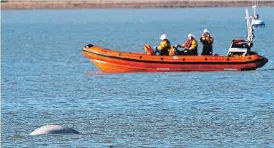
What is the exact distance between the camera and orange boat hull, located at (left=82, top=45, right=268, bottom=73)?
37.9 meters

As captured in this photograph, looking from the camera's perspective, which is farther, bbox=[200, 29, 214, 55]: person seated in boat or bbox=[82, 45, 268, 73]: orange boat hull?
bbox=[200, 29, 214, 55]: person seated in boat

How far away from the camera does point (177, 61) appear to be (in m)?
37.9

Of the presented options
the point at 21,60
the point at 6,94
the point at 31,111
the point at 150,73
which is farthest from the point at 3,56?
the point at 31,111

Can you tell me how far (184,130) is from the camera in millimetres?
25734

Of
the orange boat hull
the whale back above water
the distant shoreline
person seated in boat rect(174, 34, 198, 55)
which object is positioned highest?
the whale back above water

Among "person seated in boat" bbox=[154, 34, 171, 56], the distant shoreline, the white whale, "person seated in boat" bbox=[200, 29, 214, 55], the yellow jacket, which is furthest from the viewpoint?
the distant shoreline

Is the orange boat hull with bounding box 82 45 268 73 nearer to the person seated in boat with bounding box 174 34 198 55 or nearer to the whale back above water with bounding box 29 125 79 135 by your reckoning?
the person seated in boat with bounding box 174 34 198 55

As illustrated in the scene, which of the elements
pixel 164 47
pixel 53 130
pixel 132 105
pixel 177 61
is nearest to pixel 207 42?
pixel 177 61

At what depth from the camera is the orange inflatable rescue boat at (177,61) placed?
37938mm

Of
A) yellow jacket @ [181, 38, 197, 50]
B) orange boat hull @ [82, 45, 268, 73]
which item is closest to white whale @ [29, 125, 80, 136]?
orange boat hull @ [82, 45, 268, 73]

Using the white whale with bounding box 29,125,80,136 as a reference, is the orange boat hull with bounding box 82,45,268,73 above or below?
below

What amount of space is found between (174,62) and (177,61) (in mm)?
129

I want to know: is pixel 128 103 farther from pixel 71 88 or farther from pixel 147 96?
pixel 71 88

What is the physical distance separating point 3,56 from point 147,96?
64.7 ft
